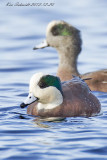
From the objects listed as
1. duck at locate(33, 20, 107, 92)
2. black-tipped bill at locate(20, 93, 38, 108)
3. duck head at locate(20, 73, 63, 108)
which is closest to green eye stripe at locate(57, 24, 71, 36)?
duck at locate(33, 20, 107, 92)

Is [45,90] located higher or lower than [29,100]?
higher

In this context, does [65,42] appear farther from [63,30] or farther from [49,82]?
[49,82]

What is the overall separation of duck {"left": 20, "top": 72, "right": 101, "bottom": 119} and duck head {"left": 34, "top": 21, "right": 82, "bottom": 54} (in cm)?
317

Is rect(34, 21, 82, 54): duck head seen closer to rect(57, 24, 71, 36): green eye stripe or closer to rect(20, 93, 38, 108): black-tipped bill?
rect(57, 24, 71, 36): green eye stripe

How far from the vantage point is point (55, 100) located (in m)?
11.2

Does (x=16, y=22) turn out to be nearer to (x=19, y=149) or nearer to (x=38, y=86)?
(x=38, y=86)

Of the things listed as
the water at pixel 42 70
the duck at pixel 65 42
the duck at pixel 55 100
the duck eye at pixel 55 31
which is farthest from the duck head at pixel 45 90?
the duck eye at pixel 55 31

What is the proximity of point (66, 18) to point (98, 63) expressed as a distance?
408 centimetres

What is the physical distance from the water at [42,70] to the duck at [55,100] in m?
0.18

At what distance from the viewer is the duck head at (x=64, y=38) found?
14516 mm

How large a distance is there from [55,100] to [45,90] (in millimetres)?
239

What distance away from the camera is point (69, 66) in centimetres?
1441

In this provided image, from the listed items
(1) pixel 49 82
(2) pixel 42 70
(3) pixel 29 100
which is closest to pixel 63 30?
(2) pixel 42 70

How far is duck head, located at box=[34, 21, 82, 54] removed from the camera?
47.6 ft
